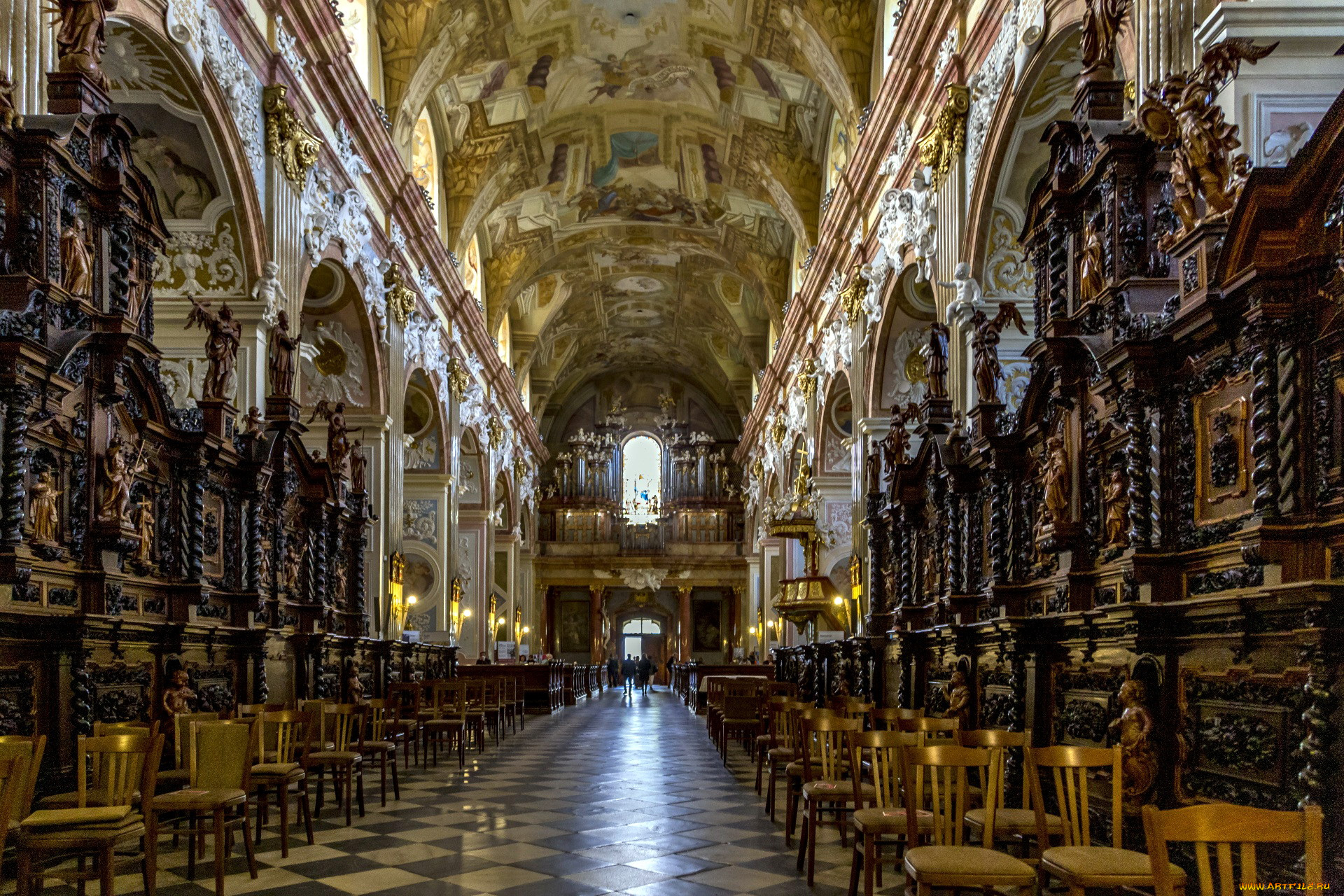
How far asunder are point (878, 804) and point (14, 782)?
398cm

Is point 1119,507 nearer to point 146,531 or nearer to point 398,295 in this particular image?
point 146,531

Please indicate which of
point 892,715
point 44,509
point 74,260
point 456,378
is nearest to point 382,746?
point 44,509

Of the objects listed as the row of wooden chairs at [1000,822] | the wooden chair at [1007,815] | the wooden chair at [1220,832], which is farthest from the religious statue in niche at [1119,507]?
the wooden chair at [1220,832]

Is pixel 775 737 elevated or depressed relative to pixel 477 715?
elevated

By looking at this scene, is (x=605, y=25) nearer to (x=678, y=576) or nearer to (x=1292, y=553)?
(x=1292, y=553)

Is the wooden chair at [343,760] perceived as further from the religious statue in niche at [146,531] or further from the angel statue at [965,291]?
the angel statue at [965,291]

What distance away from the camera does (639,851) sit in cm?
776

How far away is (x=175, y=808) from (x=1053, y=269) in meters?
6.62

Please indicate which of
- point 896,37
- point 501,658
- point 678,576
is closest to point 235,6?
point 896,37

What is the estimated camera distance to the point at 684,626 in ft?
144

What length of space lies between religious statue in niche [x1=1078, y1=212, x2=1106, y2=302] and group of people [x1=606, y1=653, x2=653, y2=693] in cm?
2795

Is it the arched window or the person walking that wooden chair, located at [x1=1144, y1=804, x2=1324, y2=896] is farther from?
the arched window

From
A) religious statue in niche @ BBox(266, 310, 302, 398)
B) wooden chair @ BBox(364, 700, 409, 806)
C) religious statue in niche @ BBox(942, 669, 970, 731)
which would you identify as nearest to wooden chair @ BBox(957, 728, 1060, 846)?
religious statue in niche @ BBox(942, 669, 970, 731)

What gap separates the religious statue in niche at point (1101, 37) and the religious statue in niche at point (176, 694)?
25.6ft
